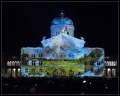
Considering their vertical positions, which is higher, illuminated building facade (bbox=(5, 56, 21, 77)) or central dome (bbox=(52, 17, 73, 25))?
central dome (bbox=(52, 17, 73, 25))

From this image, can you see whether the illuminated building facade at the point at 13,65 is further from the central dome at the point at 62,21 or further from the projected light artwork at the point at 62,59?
the projected light artwork at the point at 62,59

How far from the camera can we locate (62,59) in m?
71.0

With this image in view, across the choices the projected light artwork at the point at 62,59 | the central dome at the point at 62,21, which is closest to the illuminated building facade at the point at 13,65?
the central dome at the point at 62,21

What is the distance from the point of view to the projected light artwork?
70.1 metres

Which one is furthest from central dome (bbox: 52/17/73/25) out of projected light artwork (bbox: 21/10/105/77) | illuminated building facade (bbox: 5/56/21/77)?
illuminated building facade (bbox: 5/56/21/77)

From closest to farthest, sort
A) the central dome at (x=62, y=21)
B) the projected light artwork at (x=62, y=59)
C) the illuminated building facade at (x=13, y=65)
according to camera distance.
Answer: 1. the projected light artwork at (x=62, y=59)
2. the central dome at (x=62, y=21)
3. the illuminated building facade at (x=13, y=65)

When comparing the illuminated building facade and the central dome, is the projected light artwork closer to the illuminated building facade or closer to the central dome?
the central dome

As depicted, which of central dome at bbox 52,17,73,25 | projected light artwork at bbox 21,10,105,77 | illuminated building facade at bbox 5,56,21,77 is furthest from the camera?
illuminated building facade at bbox 5,56,21,77

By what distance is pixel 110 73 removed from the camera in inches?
3388

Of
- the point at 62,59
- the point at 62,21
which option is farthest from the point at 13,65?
the point at 62,59

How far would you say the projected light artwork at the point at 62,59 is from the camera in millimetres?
70125

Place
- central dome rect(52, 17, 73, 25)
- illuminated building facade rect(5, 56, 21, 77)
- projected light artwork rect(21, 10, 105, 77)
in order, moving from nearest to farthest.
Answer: projected light artwork rect(21, 10, 105, 77), central dome rect(52, 17, 73, 25), illuminated building facade rect(5, 56, 21, 77)

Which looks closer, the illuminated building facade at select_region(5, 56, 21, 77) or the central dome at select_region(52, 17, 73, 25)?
the central dome at select_region(52, 17, 73, 25)
